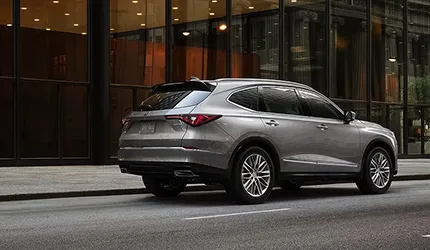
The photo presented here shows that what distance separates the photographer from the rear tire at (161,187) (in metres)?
11.6

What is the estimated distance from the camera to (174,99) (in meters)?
10.4

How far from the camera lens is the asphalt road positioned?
699 centimetres

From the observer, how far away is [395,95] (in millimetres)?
31016

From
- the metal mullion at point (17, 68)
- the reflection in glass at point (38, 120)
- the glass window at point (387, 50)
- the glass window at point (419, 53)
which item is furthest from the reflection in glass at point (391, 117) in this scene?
the metal mullion at point (17, 68)

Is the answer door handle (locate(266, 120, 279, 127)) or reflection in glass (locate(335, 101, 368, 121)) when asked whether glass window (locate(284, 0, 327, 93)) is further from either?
door handle (locate(266, 120, 279, 127))

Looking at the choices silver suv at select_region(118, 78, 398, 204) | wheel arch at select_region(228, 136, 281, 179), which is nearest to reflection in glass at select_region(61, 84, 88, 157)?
silver suv at select_region(118, 78, 398, 204)

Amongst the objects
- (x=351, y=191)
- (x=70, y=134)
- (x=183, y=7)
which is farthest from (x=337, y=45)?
(x=351, y=191)

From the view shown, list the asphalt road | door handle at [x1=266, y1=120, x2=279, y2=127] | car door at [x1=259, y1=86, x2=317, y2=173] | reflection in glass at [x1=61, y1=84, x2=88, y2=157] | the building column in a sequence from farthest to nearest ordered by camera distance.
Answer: the building column
reflection in glass at [x1=61, y1=84, x2=88, y2=157]
car door at [x1=259, y1=86, x2=317, y2=173]
door handle at [x1=266, y1=120, x2=279, y2=127]
the asphalt road

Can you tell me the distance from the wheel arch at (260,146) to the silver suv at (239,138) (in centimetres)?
2

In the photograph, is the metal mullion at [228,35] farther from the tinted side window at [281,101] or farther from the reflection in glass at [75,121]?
the tinted side window at [281,101]

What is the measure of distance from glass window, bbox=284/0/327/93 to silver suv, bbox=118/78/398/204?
14.6 meters

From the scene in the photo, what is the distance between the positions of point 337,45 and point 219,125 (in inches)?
764

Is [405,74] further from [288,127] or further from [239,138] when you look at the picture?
[239,138]

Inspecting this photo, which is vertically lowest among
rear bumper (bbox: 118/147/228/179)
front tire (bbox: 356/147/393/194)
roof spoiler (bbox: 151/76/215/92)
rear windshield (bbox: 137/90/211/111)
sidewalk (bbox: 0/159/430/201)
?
sidewalk (bbox: 0/159/430/201)
